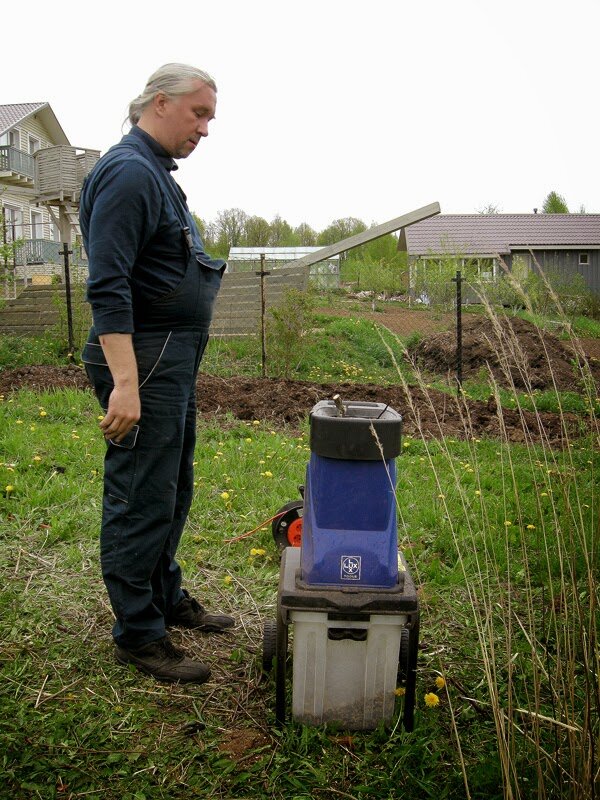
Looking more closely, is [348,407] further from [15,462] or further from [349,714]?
[15,462]

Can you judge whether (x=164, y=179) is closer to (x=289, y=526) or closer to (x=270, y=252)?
(x=289, y=526)

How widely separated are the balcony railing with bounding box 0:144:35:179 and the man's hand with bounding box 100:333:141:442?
27.3 m

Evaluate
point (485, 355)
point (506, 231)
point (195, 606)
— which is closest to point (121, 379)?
point (195, 606)

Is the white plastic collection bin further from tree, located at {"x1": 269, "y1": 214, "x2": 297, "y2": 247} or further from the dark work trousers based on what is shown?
tree, located at {"x1": 269, "y1": 214, "x2": 297, "y2": 247}

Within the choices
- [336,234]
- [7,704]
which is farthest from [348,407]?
[336,234]

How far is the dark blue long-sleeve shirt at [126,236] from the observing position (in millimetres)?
2281

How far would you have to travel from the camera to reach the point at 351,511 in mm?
2262

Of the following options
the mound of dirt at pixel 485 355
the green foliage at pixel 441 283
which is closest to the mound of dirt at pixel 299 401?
the mound of dirt at pixel 485 355

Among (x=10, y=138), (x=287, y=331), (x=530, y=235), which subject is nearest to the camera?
(x=287, y=331)

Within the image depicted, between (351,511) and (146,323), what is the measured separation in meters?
0.94

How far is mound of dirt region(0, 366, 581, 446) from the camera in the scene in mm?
7195

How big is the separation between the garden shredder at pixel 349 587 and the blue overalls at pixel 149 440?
0.53 metres

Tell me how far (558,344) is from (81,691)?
41.2 feet

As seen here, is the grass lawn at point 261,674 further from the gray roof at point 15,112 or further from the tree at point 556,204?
the tree at point 556,204
